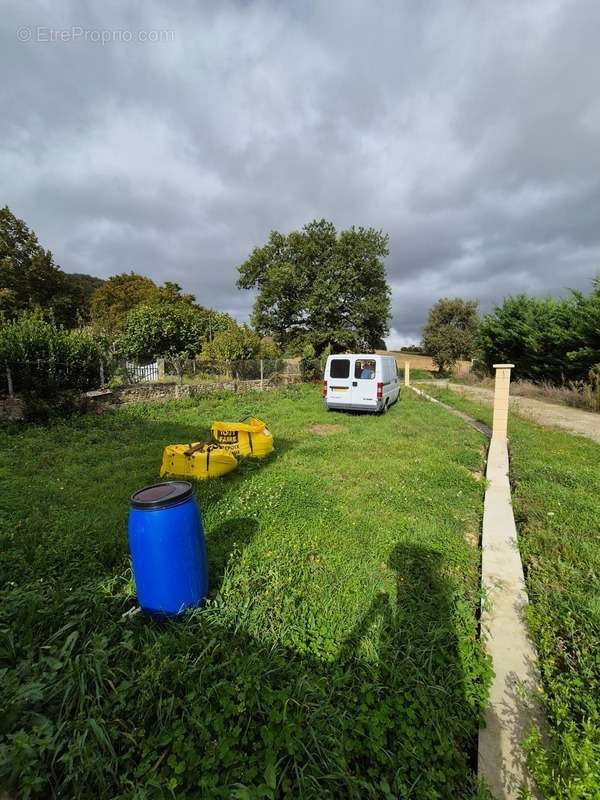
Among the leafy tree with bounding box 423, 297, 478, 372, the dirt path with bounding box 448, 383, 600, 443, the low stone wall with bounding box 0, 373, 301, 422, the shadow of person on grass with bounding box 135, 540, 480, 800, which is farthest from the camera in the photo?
the leafy tree with bounding box 423, 297, 478, 372

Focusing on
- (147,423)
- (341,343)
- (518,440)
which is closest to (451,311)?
(341,343)

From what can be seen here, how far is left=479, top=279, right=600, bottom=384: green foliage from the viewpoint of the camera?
1444cm

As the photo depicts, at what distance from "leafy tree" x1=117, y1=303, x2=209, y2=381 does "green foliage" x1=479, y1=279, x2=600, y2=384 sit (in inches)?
683

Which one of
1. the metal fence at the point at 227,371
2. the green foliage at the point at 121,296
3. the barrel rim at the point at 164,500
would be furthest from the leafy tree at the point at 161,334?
the green foliage at the point at 121,296

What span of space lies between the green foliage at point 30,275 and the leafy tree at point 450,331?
30.3 metres

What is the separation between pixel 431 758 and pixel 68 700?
5.74 feet

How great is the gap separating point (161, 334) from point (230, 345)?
3.50 m

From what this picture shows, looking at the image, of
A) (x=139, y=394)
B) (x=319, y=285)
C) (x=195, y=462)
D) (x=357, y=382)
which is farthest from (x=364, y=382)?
(x=319, y=285)

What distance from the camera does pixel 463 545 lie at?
3234 millimetres

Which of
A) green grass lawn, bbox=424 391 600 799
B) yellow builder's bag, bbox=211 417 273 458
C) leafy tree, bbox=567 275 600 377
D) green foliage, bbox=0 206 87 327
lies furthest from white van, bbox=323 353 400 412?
green foliage, bbox=0 206 87 327

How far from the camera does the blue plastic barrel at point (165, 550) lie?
7.04 ft

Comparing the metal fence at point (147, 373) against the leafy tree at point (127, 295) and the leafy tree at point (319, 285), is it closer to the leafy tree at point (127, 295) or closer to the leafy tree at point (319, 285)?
the leafy tree at point (319, 285)

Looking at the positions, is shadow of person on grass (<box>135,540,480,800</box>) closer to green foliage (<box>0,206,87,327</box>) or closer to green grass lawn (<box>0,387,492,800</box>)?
green grass lawn (<box>0,387,492,800</box>)

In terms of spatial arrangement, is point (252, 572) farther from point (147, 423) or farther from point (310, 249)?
point (310, 249)
